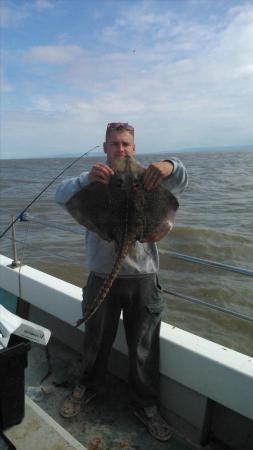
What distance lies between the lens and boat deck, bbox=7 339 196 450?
3205 millimetres

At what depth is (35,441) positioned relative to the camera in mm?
2551

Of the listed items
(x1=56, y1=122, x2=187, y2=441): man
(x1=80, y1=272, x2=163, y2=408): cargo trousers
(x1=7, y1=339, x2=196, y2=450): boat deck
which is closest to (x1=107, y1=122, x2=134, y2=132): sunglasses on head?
(x1=56, y1=122, x2=187, y2=441): man

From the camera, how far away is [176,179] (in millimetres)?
2875

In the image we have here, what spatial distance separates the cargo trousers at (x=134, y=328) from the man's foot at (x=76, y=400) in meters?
0.25

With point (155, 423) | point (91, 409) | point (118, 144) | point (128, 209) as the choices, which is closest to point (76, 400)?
point (91, 409)

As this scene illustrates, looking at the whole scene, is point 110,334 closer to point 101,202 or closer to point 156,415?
point 156,415

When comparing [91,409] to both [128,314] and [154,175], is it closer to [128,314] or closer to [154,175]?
[128,314]

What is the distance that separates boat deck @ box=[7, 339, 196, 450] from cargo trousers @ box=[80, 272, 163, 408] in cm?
24

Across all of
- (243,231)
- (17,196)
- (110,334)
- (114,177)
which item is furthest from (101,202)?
(17,196)

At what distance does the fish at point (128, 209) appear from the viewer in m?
2.66

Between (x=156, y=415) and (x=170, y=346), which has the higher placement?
(x=170, y=346)

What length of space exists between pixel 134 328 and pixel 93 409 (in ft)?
3.00

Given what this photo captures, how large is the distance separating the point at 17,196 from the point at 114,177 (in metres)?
23.4

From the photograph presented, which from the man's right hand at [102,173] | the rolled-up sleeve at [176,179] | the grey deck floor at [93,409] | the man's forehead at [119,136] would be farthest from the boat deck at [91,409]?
the man's forehead at [119,136]
